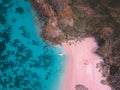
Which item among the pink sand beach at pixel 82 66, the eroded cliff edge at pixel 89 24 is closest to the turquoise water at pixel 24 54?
the pink sand beach at pixel 82 66

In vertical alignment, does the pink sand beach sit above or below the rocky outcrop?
below

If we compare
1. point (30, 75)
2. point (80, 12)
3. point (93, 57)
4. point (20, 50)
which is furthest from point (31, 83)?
point (80, 12)

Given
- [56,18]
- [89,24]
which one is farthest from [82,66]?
[56,18]

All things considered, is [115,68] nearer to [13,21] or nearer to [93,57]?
[93,57]

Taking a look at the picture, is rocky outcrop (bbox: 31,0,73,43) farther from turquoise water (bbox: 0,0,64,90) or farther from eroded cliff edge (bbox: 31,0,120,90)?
turquoise water (bbox: 0,0,64,90)

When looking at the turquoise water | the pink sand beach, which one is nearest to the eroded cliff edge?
the pink sand beach

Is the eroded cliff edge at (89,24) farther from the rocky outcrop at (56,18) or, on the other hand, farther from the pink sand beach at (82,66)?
the pink sand beach at (82,66)
